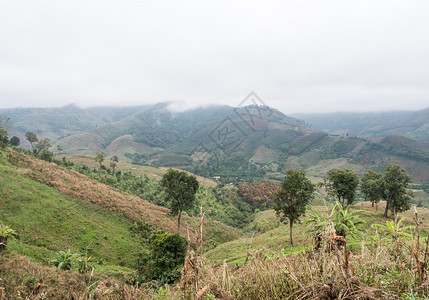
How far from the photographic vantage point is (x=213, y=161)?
18825cm

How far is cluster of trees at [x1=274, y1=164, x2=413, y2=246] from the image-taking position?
18719 millimetres

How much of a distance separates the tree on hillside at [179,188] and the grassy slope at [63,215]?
21.7ft

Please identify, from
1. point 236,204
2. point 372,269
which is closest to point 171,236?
point 372,269

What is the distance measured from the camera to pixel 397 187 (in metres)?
23.6

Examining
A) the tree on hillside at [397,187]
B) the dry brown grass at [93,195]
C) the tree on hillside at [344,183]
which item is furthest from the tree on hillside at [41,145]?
the tree on hillside at [397,187]

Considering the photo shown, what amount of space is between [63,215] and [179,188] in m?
12.4

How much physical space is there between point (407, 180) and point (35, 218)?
130 feet

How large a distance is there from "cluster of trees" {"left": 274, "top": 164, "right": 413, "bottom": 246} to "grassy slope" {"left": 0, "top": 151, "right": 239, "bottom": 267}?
1647cm

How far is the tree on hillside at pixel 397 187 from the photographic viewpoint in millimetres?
23375

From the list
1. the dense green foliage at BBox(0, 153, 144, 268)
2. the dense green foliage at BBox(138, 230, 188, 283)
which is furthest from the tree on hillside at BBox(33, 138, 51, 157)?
the dense green foliage at BBox(138, 230, 188, 283)

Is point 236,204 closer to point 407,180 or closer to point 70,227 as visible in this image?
point 407,180

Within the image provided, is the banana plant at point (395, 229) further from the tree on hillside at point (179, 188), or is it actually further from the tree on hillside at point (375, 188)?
the tree on hillside at point (375, 188)

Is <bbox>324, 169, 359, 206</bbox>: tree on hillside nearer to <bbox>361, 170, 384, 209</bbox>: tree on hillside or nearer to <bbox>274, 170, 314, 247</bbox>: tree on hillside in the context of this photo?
<bbox>361, 170, 384, 209</bbox>: tree on hillside

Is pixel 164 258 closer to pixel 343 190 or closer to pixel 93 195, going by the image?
pixel 93 195
